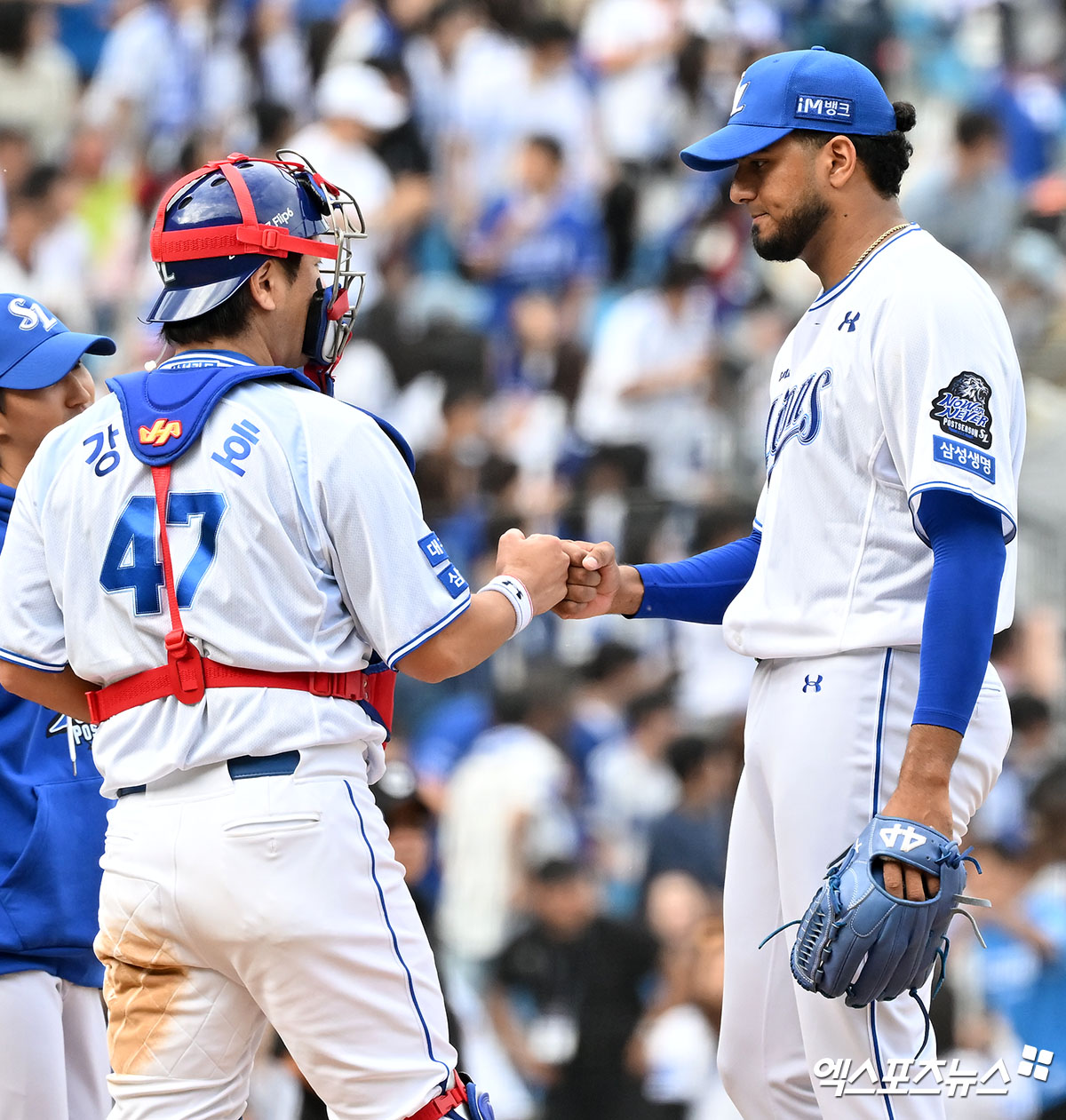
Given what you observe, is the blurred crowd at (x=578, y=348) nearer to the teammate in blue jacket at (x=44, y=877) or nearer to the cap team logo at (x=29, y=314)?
the cap team logo at (x=29, y=314)

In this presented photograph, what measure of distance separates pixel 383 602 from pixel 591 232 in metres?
6.89

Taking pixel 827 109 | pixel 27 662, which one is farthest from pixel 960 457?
pixel 27 662

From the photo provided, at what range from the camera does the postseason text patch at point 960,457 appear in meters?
2.89

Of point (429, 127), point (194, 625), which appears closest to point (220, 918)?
point (194, 625)

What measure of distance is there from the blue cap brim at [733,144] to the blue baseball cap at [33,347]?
1421 millimetres

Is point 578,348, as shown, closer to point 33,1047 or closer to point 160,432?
point 33,1047

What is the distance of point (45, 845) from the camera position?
349cm

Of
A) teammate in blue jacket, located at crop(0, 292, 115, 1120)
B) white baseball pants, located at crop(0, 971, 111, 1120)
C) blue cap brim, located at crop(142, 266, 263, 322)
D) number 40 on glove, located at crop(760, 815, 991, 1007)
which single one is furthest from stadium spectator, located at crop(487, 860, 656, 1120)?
blue cap brim, located at crop(142, 266, 263, 322)

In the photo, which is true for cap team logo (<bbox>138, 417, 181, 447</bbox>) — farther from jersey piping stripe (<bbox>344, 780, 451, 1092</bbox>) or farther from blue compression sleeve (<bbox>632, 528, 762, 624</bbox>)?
blue compression sleeve (<bbox>632, 528, 762, 624</bbox>)

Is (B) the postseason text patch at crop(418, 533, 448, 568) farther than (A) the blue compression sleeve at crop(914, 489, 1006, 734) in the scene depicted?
Yes

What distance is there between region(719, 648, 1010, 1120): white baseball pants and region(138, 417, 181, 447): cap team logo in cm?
124

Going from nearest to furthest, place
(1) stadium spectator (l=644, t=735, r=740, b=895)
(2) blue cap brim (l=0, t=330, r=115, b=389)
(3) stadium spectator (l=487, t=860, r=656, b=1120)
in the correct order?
(2) blue cap brim (l=0, t=330, r=115, b=389), (3) stadium spectator (l=487, t=860, r=656, b=1120), (1) stadium spectator (l=644, t=735, r=740, b=895)

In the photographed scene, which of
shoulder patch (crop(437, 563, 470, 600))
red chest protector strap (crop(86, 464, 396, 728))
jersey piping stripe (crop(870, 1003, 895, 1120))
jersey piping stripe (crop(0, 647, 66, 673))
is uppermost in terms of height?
shoulder patch (crop(437, 563, 470, 600))

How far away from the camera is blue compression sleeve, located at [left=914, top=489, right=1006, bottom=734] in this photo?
2.84 meters
